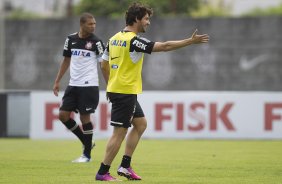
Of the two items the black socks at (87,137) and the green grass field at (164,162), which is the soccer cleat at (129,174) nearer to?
the green grass field at (164,162)

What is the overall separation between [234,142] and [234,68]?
527 inches

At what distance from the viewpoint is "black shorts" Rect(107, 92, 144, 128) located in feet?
34.8

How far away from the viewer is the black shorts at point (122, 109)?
34.8 feet

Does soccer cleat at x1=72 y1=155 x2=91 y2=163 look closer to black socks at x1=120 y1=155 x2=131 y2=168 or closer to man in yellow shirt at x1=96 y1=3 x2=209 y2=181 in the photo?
black socks at x1=120 y1=155 x2=131 y2=168

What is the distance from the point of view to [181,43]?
10.2m

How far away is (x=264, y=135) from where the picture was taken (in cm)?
2086

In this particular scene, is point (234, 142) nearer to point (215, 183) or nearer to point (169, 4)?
point (215, 183)

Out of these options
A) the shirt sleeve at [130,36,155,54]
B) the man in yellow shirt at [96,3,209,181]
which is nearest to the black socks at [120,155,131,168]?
the man in yellow shirt at [96,3,209,181]

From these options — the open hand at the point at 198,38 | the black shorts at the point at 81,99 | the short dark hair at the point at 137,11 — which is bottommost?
the black shorts at the point at 81,99

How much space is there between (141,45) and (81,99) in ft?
12.2

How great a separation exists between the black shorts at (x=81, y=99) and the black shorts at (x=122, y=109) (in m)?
3.24

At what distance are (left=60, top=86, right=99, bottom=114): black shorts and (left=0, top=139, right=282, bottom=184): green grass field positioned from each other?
0.85 m

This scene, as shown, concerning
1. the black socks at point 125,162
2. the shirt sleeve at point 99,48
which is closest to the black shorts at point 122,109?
the black socks at point 125,162

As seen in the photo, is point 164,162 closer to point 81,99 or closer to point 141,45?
point 81,99
